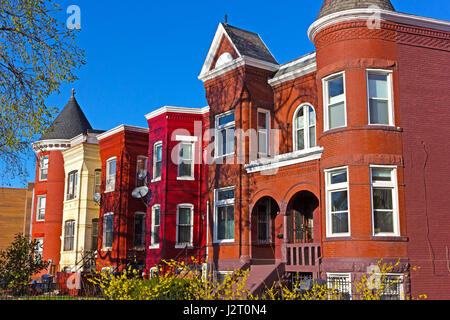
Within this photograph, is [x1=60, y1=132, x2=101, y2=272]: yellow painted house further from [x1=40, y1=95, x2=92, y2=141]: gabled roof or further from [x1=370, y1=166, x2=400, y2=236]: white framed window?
[x1=370, y1=166, x2=400, y2=236]: white framed window

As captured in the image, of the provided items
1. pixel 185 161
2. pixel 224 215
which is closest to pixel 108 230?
pixel 185 161

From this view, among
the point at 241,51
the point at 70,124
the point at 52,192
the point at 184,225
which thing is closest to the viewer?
the point at 241,51

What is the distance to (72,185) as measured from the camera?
34125 mm

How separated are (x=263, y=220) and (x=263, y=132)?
377 cm

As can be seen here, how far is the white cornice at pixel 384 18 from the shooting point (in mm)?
16938

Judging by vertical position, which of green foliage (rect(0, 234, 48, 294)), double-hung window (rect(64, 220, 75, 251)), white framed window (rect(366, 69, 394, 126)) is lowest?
green foliage (rect(0, 234, 48, 294))

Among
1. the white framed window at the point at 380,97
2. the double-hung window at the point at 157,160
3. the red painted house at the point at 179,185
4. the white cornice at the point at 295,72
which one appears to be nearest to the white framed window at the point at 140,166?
the double-hung window at the point at 157,160

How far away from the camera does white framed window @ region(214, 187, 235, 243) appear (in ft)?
71.9

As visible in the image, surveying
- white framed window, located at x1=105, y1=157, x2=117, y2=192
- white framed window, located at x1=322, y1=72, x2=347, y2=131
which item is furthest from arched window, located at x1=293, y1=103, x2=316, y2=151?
white framed window, located at x1=105, y1=157, x2=117, y2=192

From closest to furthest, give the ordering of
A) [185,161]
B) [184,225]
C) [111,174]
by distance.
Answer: [184,225] → [185,161] → [111,174]

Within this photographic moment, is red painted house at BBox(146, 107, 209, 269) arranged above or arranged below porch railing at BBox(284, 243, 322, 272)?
above

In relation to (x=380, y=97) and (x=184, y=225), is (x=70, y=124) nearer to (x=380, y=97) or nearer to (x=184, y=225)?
(x=184, y=225)

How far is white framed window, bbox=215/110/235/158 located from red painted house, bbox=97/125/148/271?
6.31 m
